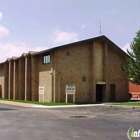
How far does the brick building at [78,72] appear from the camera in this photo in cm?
3006

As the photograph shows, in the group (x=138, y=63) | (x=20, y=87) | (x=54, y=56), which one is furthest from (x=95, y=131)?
(x=20, y=87)

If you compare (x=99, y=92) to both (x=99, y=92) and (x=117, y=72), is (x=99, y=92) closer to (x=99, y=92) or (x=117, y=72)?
(x=99, y=92)

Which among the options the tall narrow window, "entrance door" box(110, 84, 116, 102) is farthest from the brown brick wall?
the tall narrow window

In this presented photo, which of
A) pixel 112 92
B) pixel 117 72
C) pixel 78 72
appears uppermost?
pixel 117 72

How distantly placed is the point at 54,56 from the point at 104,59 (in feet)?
23.7

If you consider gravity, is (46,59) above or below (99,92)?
above

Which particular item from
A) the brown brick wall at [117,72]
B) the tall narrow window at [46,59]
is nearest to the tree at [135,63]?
the brown brick wall at [117,72]

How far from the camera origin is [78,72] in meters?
31.4

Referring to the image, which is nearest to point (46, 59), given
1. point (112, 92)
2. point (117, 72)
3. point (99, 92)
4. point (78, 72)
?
point (78, 72)

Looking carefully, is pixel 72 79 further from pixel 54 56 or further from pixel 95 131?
pixel 95 131

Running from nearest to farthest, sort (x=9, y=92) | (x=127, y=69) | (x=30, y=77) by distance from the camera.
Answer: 1. (x=127, y=69)
2. (x=30, y=77)
3. (x=9, y=92)

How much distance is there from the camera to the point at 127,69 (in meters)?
32.2

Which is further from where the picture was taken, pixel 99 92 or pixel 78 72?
pixel 99 92

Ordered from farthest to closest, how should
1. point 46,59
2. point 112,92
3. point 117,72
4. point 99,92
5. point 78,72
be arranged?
point 117,72 < point 112,92 < point 99,92 < point 46,59 < point 78,72
